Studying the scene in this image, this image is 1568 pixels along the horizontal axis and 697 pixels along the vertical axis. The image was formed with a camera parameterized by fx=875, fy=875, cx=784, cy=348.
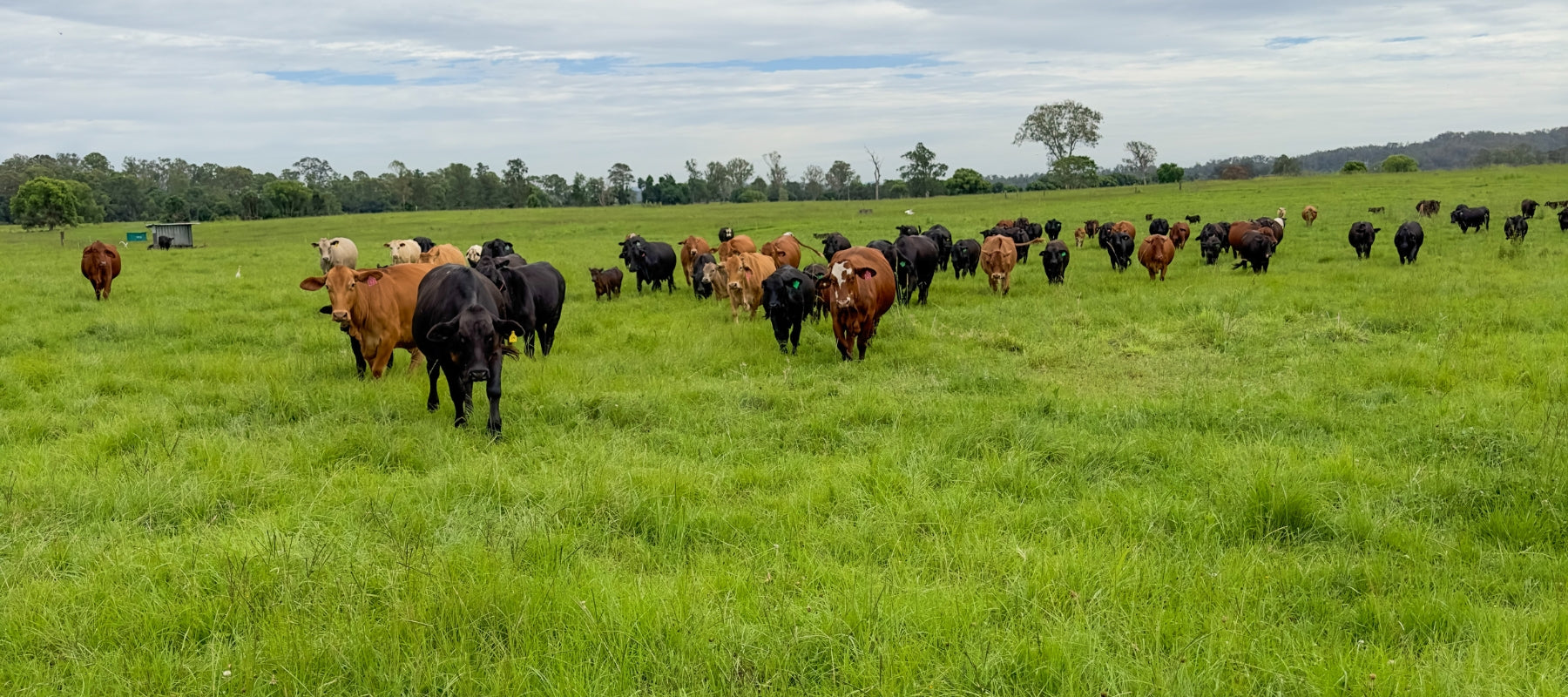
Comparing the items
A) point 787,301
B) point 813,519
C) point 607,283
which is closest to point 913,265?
point 787,301

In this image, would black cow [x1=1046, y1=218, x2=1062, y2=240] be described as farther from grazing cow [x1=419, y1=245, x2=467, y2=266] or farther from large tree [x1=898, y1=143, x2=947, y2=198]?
large tree [x1=898, y1=143, x2=947, y2=198]

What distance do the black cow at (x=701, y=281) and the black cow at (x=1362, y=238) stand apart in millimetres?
15022

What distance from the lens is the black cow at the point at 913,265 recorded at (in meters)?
15.8

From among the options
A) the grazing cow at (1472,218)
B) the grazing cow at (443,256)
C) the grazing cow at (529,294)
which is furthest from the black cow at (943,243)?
the grazing cow at (1472,218)

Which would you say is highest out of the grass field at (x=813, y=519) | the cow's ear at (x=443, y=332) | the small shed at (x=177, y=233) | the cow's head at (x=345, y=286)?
the small shed at (x=177, y=233)

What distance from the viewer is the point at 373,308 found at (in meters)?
9.17

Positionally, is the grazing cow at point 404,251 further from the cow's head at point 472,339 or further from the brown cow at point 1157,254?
the brown cow at point 1157,254

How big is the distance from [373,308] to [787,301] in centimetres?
476

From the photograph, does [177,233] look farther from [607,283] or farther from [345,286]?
[345,286]

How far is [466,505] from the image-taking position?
5277 mm

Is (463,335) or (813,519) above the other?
(463,335)

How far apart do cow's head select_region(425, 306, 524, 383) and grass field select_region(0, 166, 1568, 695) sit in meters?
0.56

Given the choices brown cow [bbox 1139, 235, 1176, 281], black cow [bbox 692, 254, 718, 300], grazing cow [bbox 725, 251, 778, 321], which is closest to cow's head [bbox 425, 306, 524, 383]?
grazing cow [bbox 725, 251, 778, 321]

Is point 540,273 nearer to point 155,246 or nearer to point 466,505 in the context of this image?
point 466,505
